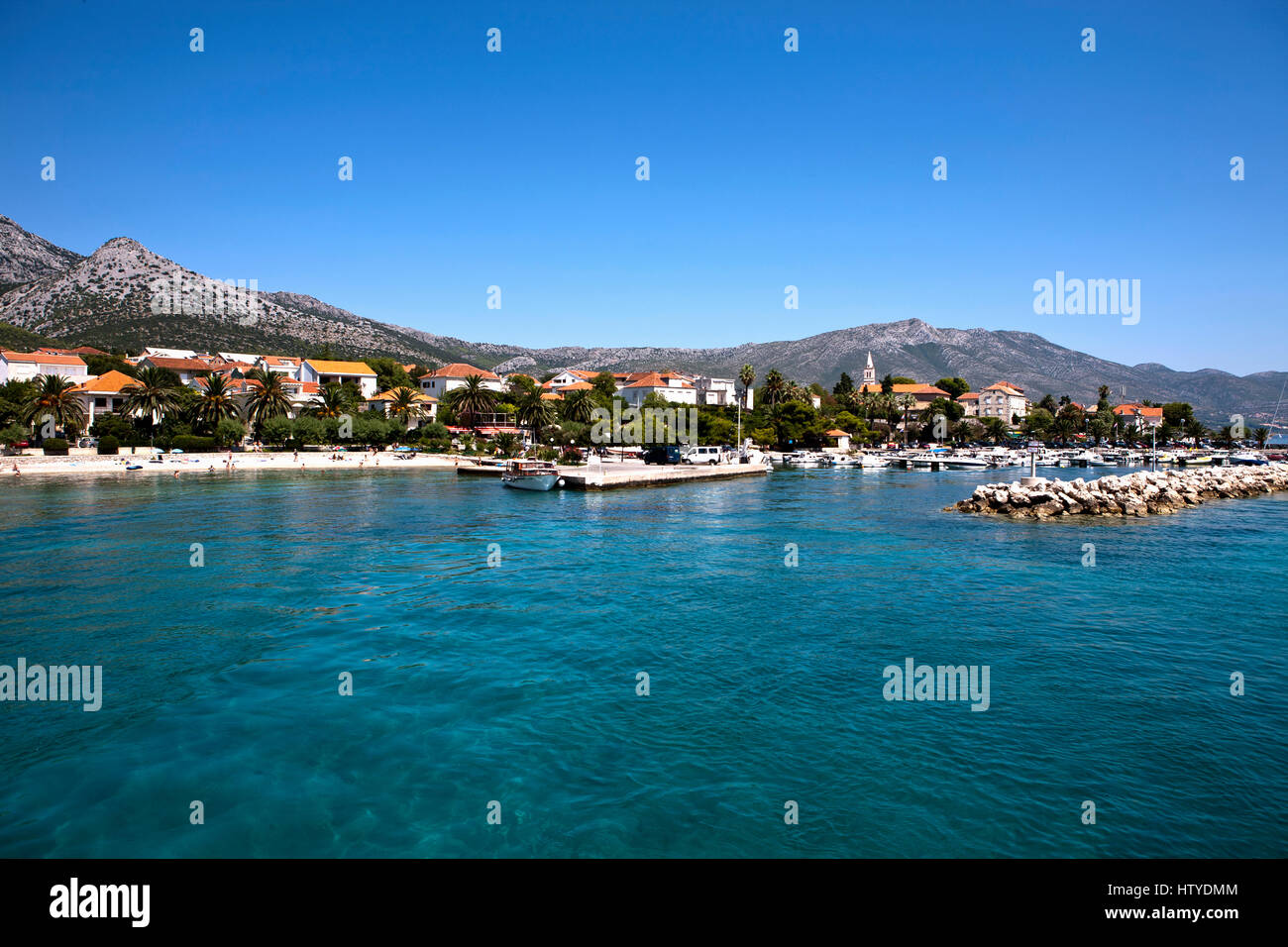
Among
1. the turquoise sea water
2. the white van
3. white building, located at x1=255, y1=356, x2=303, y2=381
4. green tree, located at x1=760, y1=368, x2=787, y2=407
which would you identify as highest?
white building, located at x1=255, y1=356, x2=303, y2=381

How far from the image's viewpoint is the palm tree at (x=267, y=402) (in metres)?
76.5

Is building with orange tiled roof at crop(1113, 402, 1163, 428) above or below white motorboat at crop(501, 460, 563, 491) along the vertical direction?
above

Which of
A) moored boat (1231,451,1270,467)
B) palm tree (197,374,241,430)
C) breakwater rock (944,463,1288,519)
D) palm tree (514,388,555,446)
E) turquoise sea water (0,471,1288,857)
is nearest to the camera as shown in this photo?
turquoise sea water (0,471,1288,857)

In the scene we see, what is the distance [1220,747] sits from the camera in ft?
35.8

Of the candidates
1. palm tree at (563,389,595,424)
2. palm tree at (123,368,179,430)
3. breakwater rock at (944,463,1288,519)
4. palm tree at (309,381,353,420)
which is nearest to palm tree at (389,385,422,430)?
palm tree at (309,381,353,420)

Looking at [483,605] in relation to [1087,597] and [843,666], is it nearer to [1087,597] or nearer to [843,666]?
[843,666]

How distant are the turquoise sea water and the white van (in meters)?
45.7

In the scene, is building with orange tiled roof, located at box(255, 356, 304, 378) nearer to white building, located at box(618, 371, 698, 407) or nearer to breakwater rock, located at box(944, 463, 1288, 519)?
white building, located at box(618, 371, 698, 407)

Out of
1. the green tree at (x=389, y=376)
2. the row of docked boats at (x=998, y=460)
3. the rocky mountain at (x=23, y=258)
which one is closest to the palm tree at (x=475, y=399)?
the green tree at (x=389, y=376)

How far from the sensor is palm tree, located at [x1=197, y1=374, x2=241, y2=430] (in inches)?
2881

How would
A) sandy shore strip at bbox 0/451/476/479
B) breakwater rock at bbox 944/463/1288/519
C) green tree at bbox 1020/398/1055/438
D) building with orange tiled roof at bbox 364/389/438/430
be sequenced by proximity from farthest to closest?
green tree at bbox 1020/398/1055/438 → building with orange tiled roof at bbox 364/389/438/430 → sandy shore strip at bbox 0/451/476/479 → breakwater rock at bbox 944/463/1288/519

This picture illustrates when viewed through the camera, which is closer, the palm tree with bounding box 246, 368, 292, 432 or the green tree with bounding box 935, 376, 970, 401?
the palm tree with bounding box 246, 368, 292, 432

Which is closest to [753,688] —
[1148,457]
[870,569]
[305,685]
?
[305,685]
